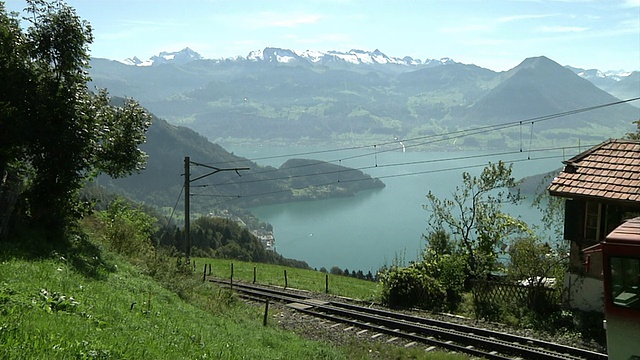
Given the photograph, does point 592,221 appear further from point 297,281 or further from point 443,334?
point 297,281

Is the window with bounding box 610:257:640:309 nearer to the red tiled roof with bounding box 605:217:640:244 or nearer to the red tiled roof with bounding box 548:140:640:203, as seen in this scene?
the red tiled roof with bounding box 605:217:640:244

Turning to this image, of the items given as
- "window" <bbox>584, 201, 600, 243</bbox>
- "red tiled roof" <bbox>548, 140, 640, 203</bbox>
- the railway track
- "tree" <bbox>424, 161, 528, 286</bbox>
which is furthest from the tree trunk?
"tree" <bbox>424, 161, 528, 286</bbox>

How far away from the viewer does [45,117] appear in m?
15.3

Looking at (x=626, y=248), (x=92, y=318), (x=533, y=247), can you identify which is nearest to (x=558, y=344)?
(x=533, y=247)

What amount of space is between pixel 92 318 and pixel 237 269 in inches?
1184

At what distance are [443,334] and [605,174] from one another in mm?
8717

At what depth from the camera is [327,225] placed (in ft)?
609

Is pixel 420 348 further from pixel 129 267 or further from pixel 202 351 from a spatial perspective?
pixel 129 267

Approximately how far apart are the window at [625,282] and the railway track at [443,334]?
5654 millimetres

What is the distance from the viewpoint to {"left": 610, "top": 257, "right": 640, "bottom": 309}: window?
8.68m

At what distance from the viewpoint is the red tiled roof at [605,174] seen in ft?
57.5

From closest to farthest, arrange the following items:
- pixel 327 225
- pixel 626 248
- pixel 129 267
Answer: pixel 626 248
pixel 129 267
pixel 327 225

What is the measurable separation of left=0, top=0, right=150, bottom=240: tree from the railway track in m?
10.2

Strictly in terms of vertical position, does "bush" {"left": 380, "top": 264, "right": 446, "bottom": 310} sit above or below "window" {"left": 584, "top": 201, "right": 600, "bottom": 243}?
below
